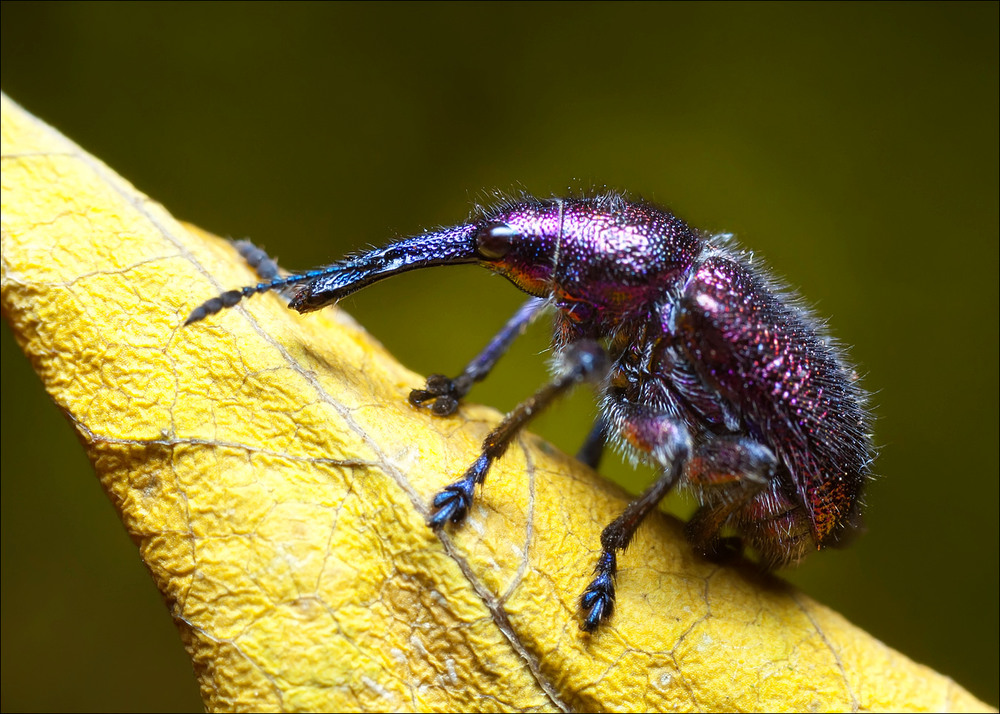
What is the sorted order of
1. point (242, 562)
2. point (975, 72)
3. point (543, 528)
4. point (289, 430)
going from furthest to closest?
point (975, 72) → point (543, 528) → point (289, 430) → point (242, 562)

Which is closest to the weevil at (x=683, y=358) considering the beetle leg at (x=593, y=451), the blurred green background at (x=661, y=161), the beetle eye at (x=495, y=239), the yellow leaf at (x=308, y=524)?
the beetle eye at (x=495, y=239)

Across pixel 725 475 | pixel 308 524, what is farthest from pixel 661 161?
pixel 308 524

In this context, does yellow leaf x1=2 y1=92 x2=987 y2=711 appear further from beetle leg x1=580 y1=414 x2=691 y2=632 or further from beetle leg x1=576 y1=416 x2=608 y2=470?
beetle leg x1=576 y1=416 x2=608 y2=470

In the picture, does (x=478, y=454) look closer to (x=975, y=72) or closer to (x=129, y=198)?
(x=129, y=198)

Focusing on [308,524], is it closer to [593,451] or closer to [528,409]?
[528,409]

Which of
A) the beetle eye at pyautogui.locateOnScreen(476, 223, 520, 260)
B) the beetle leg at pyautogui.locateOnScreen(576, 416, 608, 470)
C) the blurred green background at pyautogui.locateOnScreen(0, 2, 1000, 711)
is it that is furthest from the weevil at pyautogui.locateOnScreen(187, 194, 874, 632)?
the blurred green background at pyautogui.locateOnScreen(0, 2, 1000, 711)

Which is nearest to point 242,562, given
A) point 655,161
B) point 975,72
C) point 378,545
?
point 378,545
